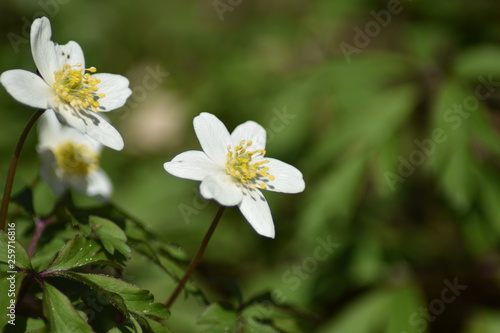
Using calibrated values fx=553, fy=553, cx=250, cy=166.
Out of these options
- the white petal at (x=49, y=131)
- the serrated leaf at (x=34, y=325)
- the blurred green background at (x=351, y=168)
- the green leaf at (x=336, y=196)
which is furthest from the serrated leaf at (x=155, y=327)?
the green leaf at (x=336, y=196)

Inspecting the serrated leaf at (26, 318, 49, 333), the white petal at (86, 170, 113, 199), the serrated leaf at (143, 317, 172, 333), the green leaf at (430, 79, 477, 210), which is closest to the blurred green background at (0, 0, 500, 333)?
the green leaf at (430, 79, 477, 210)

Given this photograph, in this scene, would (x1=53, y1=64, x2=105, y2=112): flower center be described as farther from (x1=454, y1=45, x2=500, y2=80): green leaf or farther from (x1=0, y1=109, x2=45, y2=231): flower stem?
(x1=454, y1=45, x2=500, y2=80): green leaf

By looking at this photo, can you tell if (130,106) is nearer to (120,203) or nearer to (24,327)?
(120,203)

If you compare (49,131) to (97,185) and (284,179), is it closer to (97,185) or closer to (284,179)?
(97,185)

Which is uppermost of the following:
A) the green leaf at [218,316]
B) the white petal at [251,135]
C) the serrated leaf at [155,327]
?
the white petal at [251,135]

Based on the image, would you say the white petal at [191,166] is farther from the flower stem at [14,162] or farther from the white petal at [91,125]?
the flower stem at [14,162]
